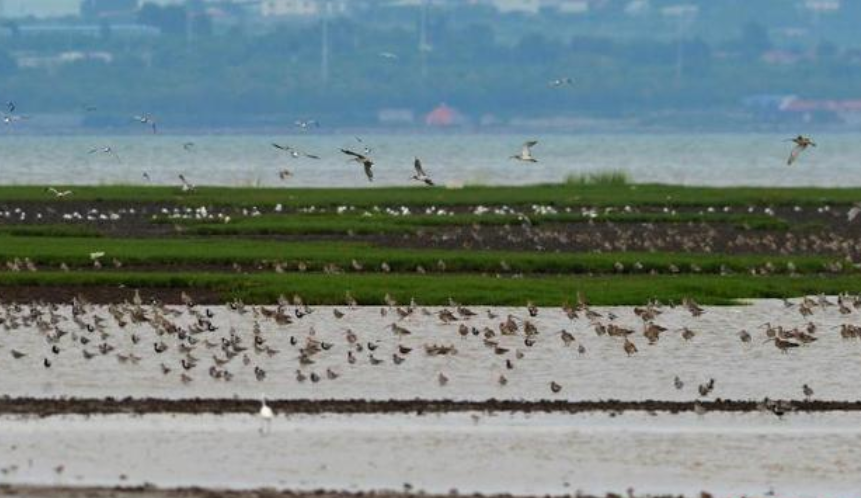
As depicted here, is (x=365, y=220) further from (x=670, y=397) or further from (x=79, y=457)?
(x=79, y=457)

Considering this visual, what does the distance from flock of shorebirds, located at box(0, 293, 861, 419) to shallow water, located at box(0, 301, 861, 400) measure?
56mm

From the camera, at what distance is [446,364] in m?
30.3

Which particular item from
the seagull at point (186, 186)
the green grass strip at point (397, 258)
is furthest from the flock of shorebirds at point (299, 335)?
the seagull at point (186, 186)

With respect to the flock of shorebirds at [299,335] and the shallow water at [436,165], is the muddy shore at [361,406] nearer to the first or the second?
the flock of shorebirds at [299,335]

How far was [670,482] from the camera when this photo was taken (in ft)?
74.6

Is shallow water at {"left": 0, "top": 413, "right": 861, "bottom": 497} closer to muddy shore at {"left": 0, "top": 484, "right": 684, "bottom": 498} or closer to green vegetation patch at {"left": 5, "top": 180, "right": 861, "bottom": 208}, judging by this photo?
muddy shore at {"left": 0, "top": 484, "right": 684, "bottom": 498}

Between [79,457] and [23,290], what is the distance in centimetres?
1571

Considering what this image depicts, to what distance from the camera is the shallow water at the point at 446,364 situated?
27.9 metres

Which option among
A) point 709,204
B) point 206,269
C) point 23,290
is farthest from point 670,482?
point 709,204

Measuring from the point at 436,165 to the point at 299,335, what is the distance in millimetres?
105890

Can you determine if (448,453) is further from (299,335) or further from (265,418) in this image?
(299,335)

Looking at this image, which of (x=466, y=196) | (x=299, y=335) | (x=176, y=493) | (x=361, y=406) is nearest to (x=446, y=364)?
(x=299, y=335)

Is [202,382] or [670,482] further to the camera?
[202,382]

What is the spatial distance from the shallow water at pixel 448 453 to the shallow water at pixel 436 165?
6865cm
